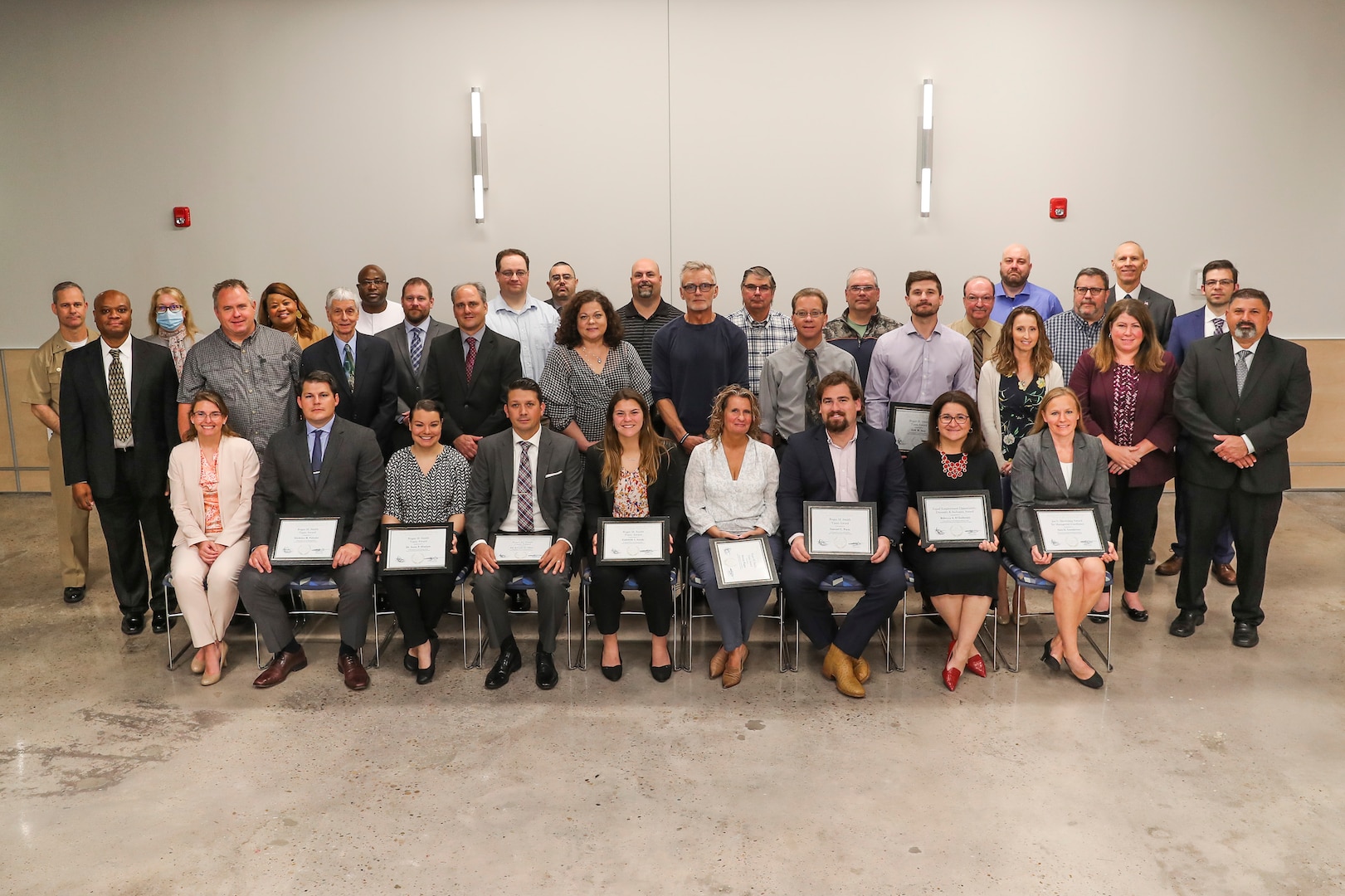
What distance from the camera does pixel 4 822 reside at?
11.0ft

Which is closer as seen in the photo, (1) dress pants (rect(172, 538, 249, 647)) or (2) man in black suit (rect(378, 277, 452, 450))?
(1) dress pants (rect(172, 538, 249, 647))

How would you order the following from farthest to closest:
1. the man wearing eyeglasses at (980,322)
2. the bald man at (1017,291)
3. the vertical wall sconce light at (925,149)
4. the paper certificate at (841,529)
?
the vertical wall sconce light at (925,149) → the bald man at (1017,291) → the man wearing eyeglasses at (980,322) → the paper certificate at (841,529)

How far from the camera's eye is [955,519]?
14.5 feet

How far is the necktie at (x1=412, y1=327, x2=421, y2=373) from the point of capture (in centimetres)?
561

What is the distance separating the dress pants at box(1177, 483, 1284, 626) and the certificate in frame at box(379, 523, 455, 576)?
3547 millimetres

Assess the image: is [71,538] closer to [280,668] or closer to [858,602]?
[280,668]

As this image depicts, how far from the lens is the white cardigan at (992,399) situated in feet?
16.0

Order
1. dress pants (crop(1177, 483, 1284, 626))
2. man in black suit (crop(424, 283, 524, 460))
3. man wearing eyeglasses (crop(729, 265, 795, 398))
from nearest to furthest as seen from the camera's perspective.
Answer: dress pants (crop(1177, 483, 1284, 626))
man in black suit (crop(424, 283, 524, 460))
man wearing eyeglasses (crop(729, 265, 795, 398))

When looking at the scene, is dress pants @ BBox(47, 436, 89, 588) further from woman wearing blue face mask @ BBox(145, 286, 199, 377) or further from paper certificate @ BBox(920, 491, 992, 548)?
paper certificate @ BBox(920, 491, 992, 548)

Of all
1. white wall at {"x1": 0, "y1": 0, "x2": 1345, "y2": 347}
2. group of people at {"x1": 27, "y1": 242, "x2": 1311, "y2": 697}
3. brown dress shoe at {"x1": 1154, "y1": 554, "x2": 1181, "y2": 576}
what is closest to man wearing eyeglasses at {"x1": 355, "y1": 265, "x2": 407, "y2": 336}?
group of people at {"x1": 27, "y1": 242, "x2": 1311, "y2": 697}

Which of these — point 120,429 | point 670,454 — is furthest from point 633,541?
point 120,429

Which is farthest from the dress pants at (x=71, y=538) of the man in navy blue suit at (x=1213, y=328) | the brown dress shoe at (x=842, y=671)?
the man in navy blue suit at (x=1213, y=328)

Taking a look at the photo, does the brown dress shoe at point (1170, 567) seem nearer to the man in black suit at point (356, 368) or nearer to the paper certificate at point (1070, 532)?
the paper certificate at point (1070, 532)

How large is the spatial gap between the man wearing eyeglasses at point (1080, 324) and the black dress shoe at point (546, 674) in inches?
120
